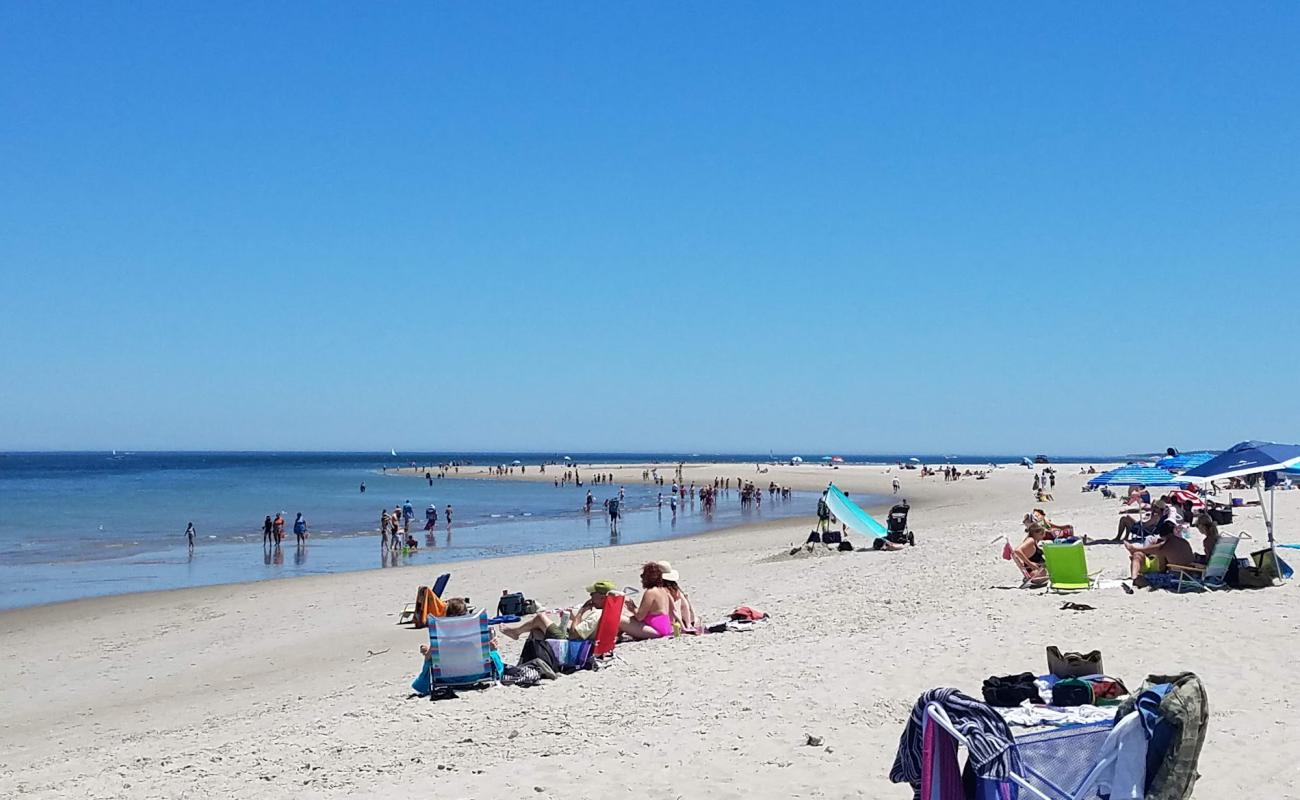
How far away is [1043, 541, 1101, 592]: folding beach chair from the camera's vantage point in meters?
12.1

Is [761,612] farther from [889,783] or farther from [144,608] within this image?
[144,608]

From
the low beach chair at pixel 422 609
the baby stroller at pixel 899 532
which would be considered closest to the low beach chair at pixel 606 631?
the low beach chair at pixel 422 609

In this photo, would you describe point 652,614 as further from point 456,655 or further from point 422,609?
point 422,609

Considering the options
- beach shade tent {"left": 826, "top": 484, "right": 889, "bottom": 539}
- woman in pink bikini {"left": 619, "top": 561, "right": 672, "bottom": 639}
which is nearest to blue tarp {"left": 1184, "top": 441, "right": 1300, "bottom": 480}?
woman in pink bikini {"left": 619, "top": 561, "right": 672, "bottom": 639}

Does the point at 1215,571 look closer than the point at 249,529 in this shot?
Yes

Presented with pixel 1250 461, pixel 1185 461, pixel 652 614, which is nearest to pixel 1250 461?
pixel 1250 461

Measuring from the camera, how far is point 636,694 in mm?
8414

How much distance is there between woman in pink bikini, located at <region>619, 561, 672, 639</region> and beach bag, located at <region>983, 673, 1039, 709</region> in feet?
18.2

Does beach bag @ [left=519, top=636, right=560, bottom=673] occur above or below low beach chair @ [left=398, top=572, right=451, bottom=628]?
above

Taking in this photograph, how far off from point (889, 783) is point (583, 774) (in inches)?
72.6

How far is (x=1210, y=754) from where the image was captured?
19.7ft

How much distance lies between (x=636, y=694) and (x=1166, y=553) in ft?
25.1

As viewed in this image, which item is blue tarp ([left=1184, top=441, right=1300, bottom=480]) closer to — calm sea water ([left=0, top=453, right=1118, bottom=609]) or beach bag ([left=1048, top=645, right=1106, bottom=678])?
beach bag ([left=1048, top=645, right=1106, bottom=678])

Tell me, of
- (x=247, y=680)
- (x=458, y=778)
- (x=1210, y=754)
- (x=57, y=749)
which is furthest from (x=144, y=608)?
(x=1210, y=754)
